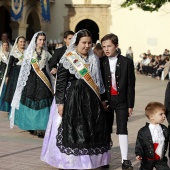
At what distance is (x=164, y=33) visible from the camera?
2869 cm

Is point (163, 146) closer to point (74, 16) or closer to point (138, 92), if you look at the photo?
point (138, 92)

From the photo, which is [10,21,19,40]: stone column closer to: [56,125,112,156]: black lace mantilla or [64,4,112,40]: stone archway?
[64,4,112,40]: stone archway

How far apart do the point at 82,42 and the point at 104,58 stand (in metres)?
0.45

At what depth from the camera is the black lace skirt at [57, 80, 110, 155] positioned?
212 inches

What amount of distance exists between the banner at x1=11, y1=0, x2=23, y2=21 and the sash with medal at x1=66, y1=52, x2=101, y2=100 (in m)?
18.5

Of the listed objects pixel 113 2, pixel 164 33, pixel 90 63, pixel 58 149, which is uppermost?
pixel 113 2

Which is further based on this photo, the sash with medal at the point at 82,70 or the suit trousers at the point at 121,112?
the suit trousers at the point at 121,112

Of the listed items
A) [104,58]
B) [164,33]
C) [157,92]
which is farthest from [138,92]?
[164,33]

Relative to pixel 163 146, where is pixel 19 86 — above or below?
above

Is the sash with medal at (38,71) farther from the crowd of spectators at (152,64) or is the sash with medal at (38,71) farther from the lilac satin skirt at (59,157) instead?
the crowd of spectators at (152,64)

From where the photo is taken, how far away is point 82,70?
554cm

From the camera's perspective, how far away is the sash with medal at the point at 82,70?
18.1 feet

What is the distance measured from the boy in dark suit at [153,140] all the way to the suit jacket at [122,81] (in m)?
0.84

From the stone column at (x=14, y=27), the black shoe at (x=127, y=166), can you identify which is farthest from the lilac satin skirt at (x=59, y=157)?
the stone column at (x=14, y=27)
